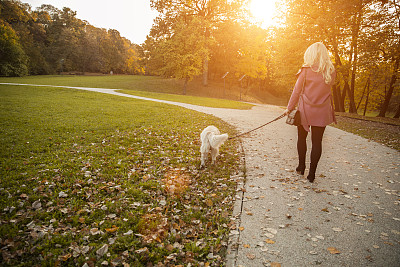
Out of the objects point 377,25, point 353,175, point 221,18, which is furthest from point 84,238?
point 221,18

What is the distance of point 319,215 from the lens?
3.72 meters

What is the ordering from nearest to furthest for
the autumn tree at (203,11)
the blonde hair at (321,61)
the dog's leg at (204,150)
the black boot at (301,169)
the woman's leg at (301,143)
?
the blonde hair at (321,61), the woman's leg at (301,143), the black boot at (301,169), the dog's leg at (204,150), the autumn tree at (203,11)

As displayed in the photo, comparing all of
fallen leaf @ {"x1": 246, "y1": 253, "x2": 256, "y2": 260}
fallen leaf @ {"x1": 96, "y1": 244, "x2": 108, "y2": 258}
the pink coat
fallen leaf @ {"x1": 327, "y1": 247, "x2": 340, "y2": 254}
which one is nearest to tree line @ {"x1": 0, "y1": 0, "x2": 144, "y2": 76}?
the pink coat

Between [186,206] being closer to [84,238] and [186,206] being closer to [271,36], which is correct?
[84,238]

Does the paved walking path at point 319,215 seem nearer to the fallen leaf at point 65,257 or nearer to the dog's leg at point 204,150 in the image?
the dog's leg at point 204,150

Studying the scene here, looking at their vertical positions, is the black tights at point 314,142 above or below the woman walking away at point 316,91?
below

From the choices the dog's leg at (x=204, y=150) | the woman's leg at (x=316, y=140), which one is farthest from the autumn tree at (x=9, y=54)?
the woman's leg at (x=316, y=140)

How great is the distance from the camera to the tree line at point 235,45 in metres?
17.3

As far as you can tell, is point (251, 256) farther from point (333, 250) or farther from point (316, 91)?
point (316, 91)

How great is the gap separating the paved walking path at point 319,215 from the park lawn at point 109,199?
0.45m

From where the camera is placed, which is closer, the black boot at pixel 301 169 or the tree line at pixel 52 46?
the black boot at pixel 301 169

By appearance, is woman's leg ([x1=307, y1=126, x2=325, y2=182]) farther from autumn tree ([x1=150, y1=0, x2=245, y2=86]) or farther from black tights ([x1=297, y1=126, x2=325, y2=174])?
autumn tree ([x1=150, y1=0, x2=245, y2=86])

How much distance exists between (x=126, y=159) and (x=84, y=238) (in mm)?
3066

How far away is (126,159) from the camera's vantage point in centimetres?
599
